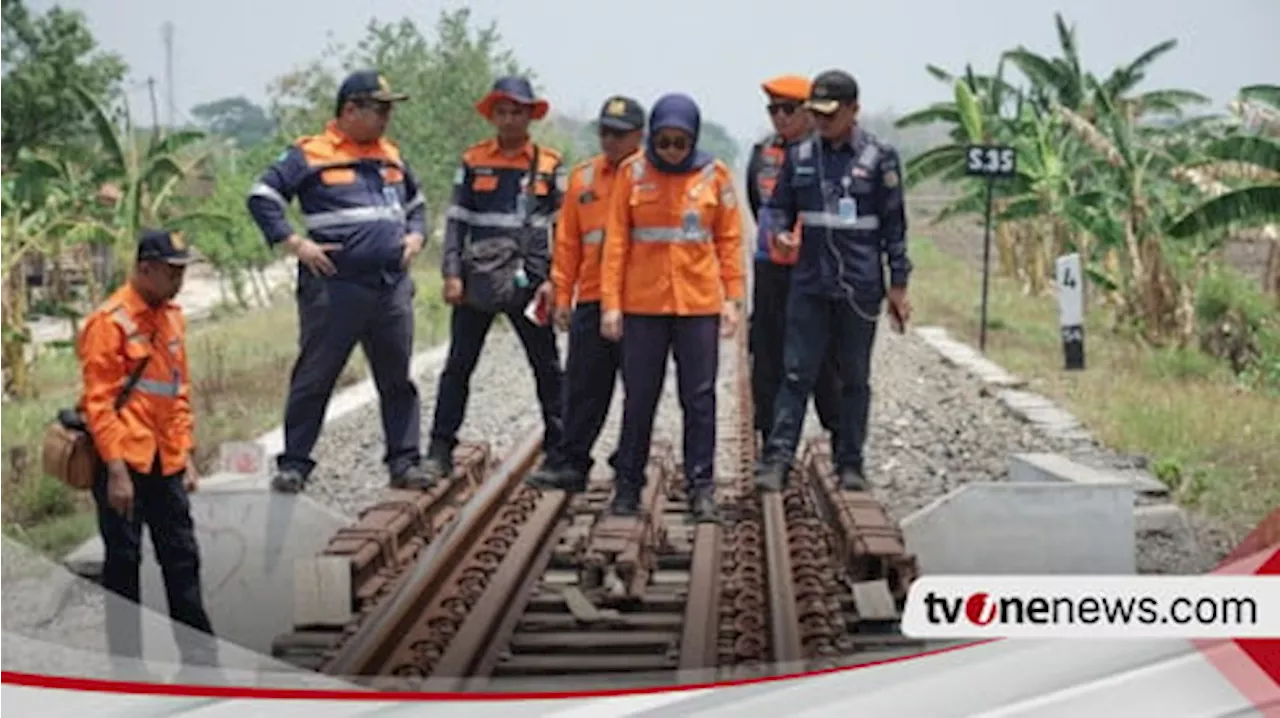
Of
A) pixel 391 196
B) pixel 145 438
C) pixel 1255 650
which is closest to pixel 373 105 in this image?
pixel 391 196

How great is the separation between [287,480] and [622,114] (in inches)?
27.5

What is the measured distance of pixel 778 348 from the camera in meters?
2.48

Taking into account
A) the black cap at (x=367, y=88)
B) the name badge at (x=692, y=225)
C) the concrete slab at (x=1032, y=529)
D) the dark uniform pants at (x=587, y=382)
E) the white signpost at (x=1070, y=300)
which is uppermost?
the black cap at (x=367, y=88)

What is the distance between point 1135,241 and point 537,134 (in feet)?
3.44

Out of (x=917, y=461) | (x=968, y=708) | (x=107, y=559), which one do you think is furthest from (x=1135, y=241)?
(x=107, y=559)

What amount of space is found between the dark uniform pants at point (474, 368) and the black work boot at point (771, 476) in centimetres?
35

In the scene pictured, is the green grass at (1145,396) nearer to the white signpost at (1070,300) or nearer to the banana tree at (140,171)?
the white signpost at (1070,300)

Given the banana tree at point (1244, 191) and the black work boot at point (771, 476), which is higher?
the banana tree at point (1244, 191)

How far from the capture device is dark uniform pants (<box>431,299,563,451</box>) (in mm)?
2287

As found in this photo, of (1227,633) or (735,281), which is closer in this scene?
(1227,633)

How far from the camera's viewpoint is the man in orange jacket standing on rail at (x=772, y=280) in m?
2.20

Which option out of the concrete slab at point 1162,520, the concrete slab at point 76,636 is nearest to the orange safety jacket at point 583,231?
the concrete slab at point 76,636

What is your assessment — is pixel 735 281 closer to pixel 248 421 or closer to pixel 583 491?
pixel 583 491

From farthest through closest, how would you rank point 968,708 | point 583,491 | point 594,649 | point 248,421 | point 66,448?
point 583,491 → point 968,708 → point 594,649 → point 248,421 → point 66,448
